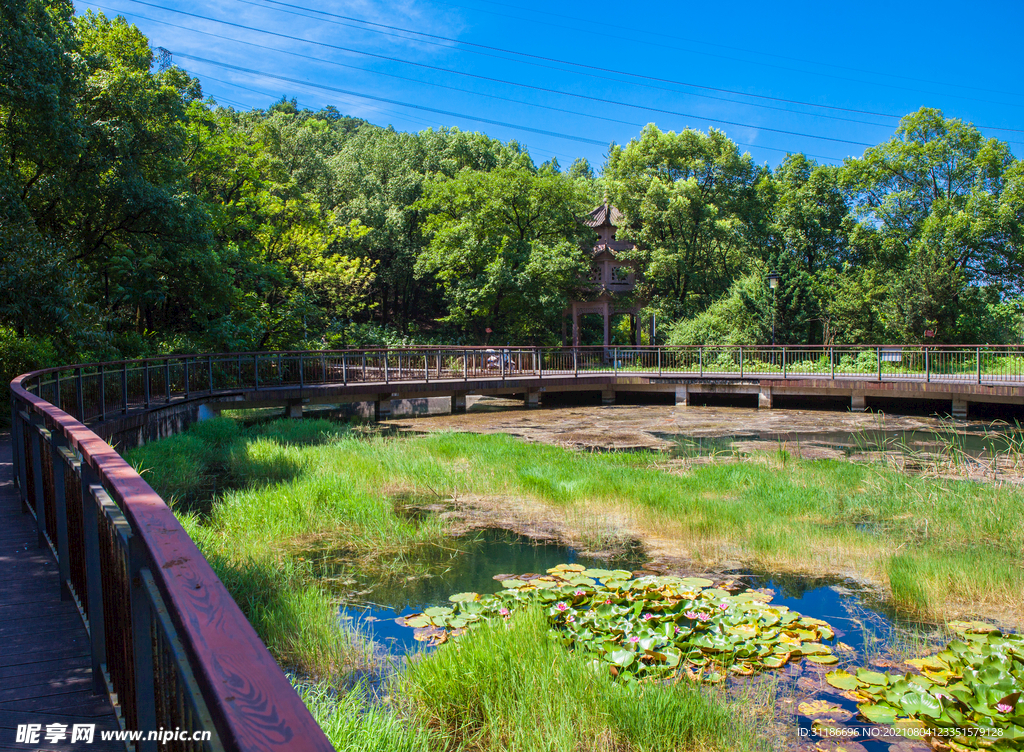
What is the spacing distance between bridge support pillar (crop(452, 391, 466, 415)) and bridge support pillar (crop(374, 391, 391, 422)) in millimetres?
2467

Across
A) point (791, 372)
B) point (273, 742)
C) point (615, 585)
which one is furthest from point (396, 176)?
point (273, 742)

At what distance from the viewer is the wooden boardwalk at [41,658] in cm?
304

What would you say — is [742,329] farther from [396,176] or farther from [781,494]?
[781,494]

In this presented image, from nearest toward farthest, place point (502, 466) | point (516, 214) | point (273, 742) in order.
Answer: point (273, 742)
point (502, 466)
point (516, 214)

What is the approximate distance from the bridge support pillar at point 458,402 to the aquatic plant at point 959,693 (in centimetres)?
2035

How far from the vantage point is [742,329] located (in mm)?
35969

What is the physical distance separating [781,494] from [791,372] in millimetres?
18951

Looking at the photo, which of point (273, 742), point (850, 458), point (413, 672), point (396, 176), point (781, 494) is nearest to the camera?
point (273, 742)

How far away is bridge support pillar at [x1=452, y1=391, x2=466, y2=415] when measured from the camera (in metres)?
Result: 24.9

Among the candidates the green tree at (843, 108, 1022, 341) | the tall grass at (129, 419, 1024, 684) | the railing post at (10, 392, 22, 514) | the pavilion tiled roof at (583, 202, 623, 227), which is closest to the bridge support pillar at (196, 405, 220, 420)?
the tall grass at (129, 419, 1024, 684)

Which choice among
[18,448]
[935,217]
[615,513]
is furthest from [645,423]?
[935,217]

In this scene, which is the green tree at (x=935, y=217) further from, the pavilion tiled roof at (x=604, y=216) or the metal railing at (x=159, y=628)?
the metal railing at (x=159, y=628)

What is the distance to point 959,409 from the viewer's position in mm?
21766

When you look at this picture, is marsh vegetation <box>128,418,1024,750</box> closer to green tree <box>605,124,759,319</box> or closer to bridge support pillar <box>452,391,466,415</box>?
bridge support pillar <box>452,391,466,415</box>
